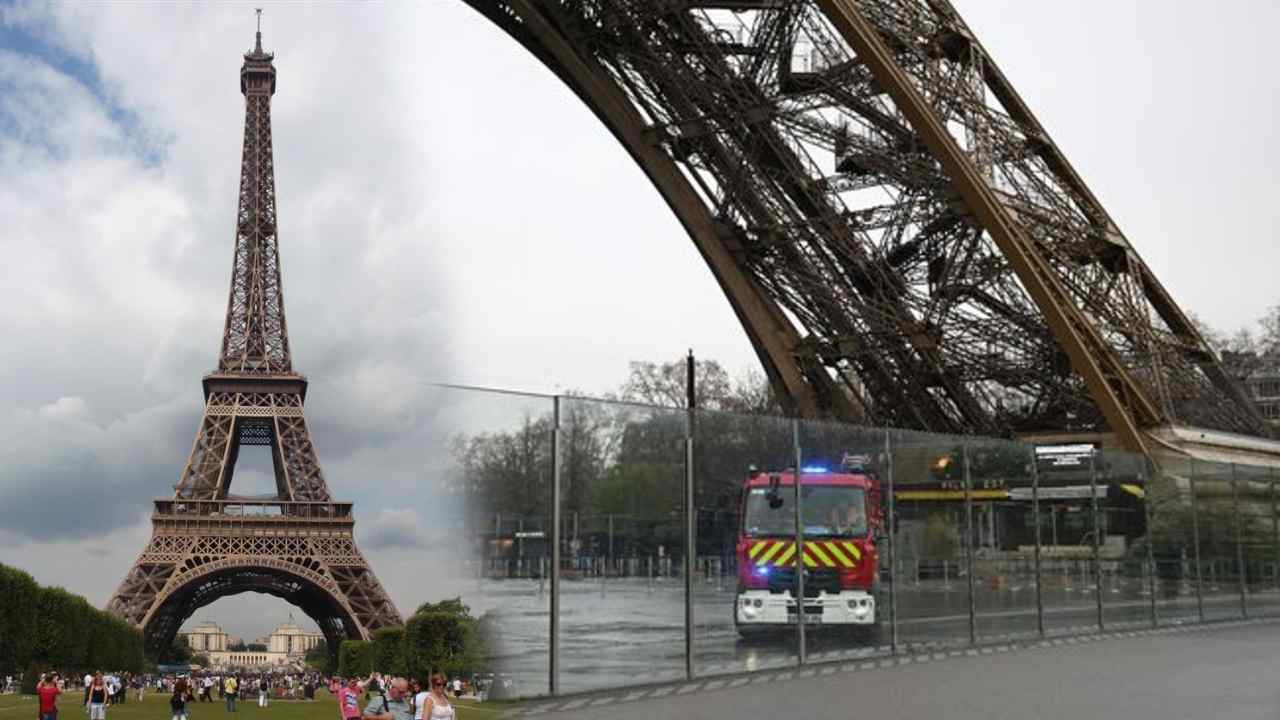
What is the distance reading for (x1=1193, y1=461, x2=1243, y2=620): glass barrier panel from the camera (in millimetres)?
22391

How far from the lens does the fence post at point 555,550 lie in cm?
1187

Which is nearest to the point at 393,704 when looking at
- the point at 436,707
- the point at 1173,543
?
the point at 436,707

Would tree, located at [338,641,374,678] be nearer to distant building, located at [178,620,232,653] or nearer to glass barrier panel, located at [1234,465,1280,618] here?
glass barrier panel, located at [1234,465,1280,618]

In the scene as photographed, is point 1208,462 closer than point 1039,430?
Yes

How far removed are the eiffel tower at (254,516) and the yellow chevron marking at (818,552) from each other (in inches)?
1497

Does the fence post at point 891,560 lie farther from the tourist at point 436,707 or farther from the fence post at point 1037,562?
the tourist at point 436,707

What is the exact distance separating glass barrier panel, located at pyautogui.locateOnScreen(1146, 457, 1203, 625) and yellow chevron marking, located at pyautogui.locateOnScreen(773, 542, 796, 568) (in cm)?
850

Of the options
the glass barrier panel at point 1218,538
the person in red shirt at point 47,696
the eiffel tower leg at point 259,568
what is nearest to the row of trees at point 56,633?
the eiffel tower leg at point 259,568

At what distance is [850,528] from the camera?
49.9 ft

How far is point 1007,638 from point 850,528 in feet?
13.5

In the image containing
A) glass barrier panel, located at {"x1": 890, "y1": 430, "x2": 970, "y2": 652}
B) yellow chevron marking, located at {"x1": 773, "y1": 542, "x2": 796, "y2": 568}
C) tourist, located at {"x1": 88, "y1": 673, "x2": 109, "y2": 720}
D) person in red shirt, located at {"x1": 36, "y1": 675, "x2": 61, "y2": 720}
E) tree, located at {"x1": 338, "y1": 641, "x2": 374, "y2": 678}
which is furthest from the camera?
tree, located at {"x1": 338, "y1": 641, "x2": 374, "y2": 678}

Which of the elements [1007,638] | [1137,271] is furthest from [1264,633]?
[1137,271]

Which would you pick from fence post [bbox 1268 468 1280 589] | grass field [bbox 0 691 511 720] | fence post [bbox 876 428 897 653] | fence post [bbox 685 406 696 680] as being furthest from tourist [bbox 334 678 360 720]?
fence post [bbox 1268 468 1280 589]

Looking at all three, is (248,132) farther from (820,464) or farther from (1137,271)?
(820,464)
